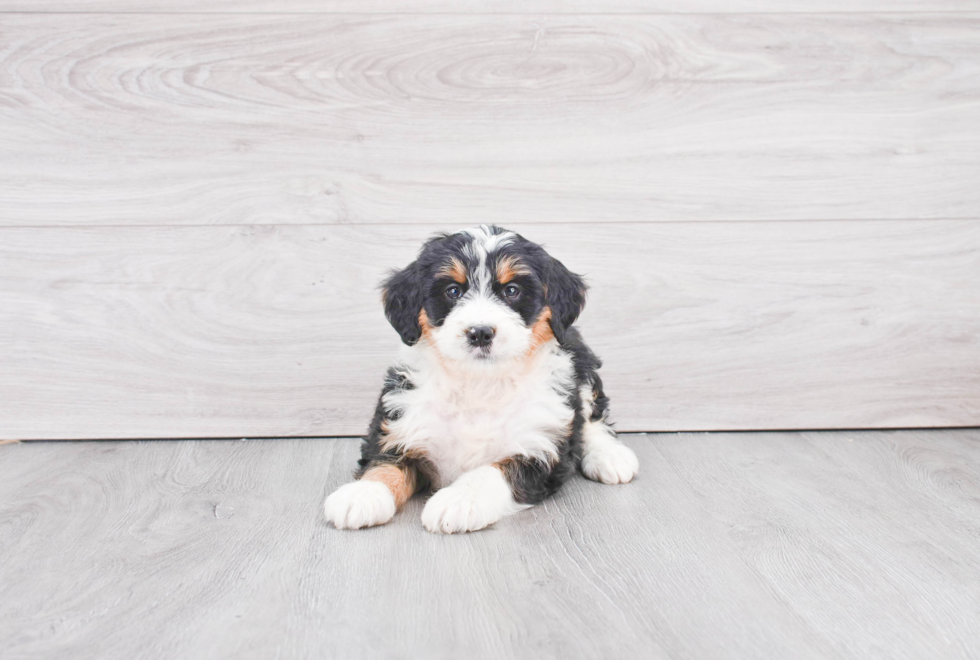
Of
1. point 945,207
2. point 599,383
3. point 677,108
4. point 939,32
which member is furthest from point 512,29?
point 945,207

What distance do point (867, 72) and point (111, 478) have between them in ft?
8.25

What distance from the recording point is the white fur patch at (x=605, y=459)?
2.00 metres

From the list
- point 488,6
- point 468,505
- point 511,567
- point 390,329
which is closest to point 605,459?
point 468,505

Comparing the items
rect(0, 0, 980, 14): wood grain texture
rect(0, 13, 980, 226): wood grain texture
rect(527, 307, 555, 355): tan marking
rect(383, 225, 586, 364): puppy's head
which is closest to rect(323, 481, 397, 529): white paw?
rect(383, 225, 586, 364): puppy's head

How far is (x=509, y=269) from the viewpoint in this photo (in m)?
1.74

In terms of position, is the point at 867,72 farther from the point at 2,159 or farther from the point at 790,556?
the point at 2,159

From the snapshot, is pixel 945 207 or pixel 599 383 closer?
pixel 599 383

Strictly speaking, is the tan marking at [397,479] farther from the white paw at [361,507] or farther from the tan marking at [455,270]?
the tan marking at [455,270]

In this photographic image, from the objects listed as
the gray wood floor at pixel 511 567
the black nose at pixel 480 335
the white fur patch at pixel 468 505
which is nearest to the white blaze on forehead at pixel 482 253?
the black nose at pixel 480 335

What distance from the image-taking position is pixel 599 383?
223 cm

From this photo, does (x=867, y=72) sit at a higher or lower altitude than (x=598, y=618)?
higher

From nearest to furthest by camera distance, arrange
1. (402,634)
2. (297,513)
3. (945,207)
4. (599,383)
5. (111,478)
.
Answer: (402,634) < (297,513) < (111,478) < (599,383) < (945,207)

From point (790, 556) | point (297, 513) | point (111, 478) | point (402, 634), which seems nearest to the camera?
point (402, 634)

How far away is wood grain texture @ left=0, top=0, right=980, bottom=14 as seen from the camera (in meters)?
2.26
